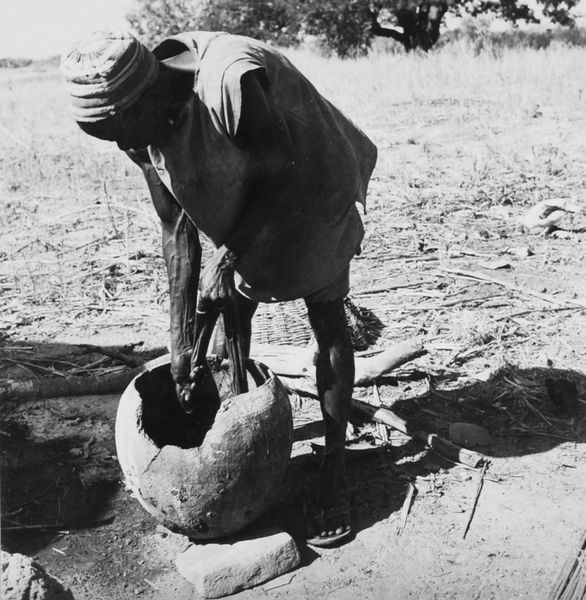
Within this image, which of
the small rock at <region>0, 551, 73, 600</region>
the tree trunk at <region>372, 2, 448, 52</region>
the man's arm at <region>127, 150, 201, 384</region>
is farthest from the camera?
the tree trunk at <region>372, 2, 448, 52</region>

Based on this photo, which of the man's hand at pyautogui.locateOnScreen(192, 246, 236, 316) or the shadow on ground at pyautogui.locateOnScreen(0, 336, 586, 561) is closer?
the man's hand at pyautogui.locateOnScreen(192, 246, 236, 316)

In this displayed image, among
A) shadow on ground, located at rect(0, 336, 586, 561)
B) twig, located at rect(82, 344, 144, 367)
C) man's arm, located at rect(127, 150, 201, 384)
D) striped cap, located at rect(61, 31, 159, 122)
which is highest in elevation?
striped cap, located at rect(61, 31, 159, 122)

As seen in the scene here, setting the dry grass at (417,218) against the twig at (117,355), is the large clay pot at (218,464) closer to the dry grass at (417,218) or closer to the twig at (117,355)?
the twig at (117,355)

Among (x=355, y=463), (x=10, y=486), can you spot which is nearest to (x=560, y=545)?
(x=355, y=463)

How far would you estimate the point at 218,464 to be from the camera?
2609 mm

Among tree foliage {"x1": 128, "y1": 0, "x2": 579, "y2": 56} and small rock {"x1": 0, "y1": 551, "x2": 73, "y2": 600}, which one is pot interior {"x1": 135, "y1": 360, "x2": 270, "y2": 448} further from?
tree foliage {"x1": 128, "y1": 0, "x2": 579, "y2": 56}

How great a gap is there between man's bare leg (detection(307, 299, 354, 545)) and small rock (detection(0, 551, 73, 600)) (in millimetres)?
1051

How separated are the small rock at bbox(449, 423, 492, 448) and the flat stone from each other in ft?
3.47

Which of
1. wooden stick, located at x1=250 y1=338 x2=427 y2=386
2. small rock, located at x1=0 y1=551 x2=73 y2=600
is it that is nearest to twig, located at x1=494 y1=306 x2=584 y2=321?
wooden stick, located at x1=250 y1=338 x2=427 y2=386

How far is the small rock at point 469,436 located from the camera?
3543 mm

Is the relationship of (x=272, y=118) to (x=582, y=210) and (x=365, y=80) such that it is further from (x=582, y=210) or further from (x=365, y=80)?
(x=365, y=80)

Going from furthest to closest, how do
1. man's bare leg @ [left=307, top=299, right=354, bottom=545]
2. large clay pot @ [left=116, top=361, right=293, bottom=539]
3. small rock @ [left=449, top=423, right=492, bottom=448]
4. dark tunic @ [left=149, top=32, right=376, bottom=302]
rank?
small rock @ [left=449, top=423, right=492, bottom=448] < man's bare leg @ [left=307, top=299, right=354, bottom=545] < large clay pot @ [left=116, top=361, right=293, bottom=539] < dark tunic @ [left=149, top=32, right=376, bottom=302]

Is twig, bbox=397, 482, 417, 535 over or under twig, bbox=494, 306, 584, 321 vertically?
under

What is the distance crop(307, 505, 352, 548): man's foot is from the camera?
9.53 ft
